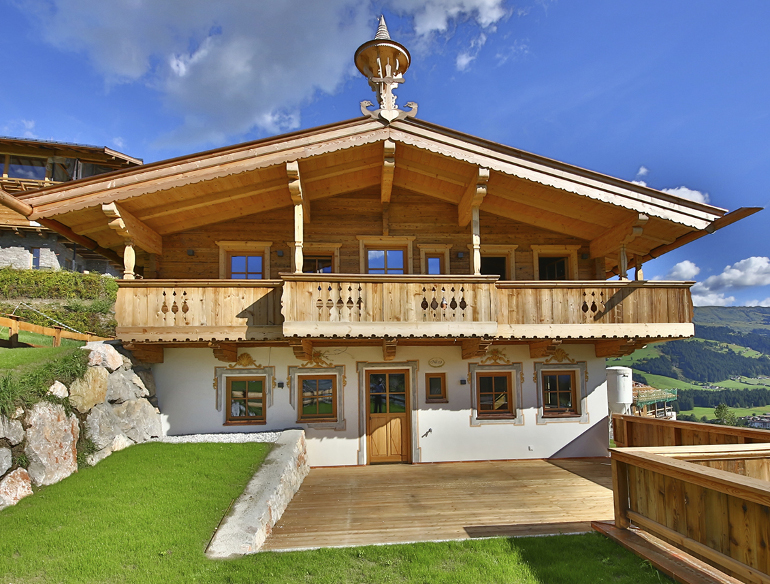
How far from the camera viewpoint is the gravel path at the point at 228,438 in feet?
33.0

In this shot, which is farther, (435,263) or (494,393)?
(435,263)

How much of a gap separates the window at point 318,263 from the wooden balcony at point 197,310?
2190 mm

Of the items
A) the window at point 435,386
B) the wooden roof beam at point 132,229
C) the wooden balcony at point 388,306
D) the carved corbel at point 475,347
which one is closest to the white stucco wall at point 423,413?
the window at point 435,386

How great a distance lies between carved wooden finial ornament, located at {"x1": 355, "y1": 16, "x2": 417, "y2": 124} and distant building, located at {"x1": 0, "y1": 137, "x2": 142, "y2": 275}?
21.4 meters

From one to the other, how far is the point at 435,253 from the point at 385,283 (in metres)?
3.11

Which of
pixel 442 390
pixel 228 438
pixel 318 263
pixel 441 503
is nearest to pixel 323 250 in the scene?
pixel 318 263

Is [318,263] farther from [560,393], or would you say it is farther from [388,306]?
[560,393]

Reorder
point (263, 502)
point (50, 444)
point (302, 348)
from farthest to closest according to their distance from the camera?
point (302, 348), point (50, 444), point (263, 502)

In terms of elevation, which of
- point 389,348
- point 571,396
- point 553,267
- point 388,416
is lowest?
point 388,416

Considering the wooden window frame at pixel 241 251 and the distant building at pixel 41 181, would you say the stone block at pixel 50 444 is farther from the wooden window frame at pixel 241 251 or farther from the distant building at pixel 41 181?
the distant building at pixel 41 181

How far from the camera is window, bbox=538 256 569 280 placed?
12.8 meters

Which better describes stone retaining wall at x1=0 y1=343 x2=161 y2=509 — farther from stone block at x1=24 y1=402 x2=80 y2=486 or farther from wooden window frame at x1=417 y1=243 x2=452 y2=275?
wooden window frame at x1=417 y1=243 x2=452 y2=275

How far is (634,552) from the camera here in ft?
17.3

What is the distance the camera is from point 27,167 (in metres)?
25.8
